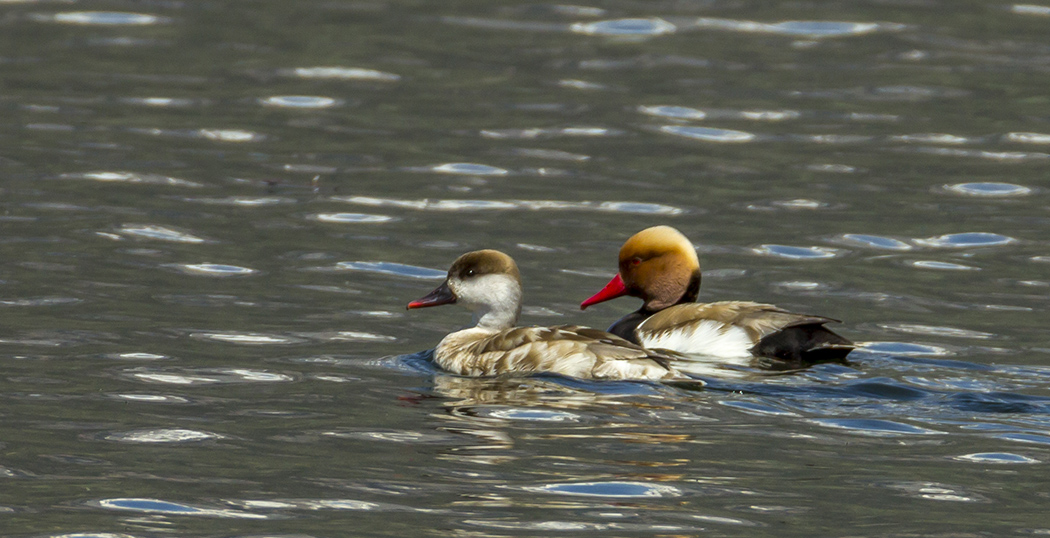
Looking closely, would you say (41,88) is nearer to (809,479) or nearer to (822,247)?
(822,247)

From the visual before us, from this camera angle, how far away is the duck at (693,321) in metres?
9.05

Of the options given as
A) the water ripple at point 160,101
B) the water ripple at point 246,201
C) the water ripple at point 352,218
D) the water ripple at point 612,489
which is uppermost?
the water ripple at point 160,101

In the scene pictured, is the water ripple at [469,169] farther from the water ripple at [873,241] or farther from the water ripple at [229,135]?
the water ripple at [873,241]

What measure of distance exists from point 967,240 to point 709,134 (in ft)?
13.0

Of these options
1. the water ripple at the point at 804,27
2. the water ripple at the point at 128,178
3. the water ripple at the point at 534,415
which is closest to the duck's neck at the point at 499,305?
the water ripple at the point at 534,415

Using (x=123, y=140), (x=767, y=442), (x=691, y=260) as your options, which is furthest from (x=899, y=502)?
(x=123, y=140)

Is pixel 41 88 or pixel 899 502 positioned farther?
pixel 41 88

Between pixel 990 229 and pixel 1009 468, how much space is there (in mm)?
6280

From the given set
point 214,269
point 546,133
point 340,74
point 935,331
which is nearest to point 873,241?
point 935,331

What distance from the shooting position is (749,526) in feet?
20.3

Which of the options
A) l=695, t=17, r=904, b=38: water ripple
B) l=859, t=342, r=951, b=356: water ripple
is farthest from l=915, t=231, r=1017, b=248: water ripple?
l=695, t=17, r=904, b=38: water ripple

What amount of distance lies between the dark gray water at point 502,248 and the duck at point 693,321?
24 cm

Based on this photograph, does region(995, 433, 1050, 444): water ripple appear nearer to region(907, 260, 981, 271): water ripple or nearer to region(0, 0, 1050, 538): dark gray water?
region(0, 0, 1050, 538): dark gray water

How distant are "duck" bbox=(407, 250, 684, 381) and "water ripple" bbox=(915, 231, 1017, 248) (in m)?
4.04
